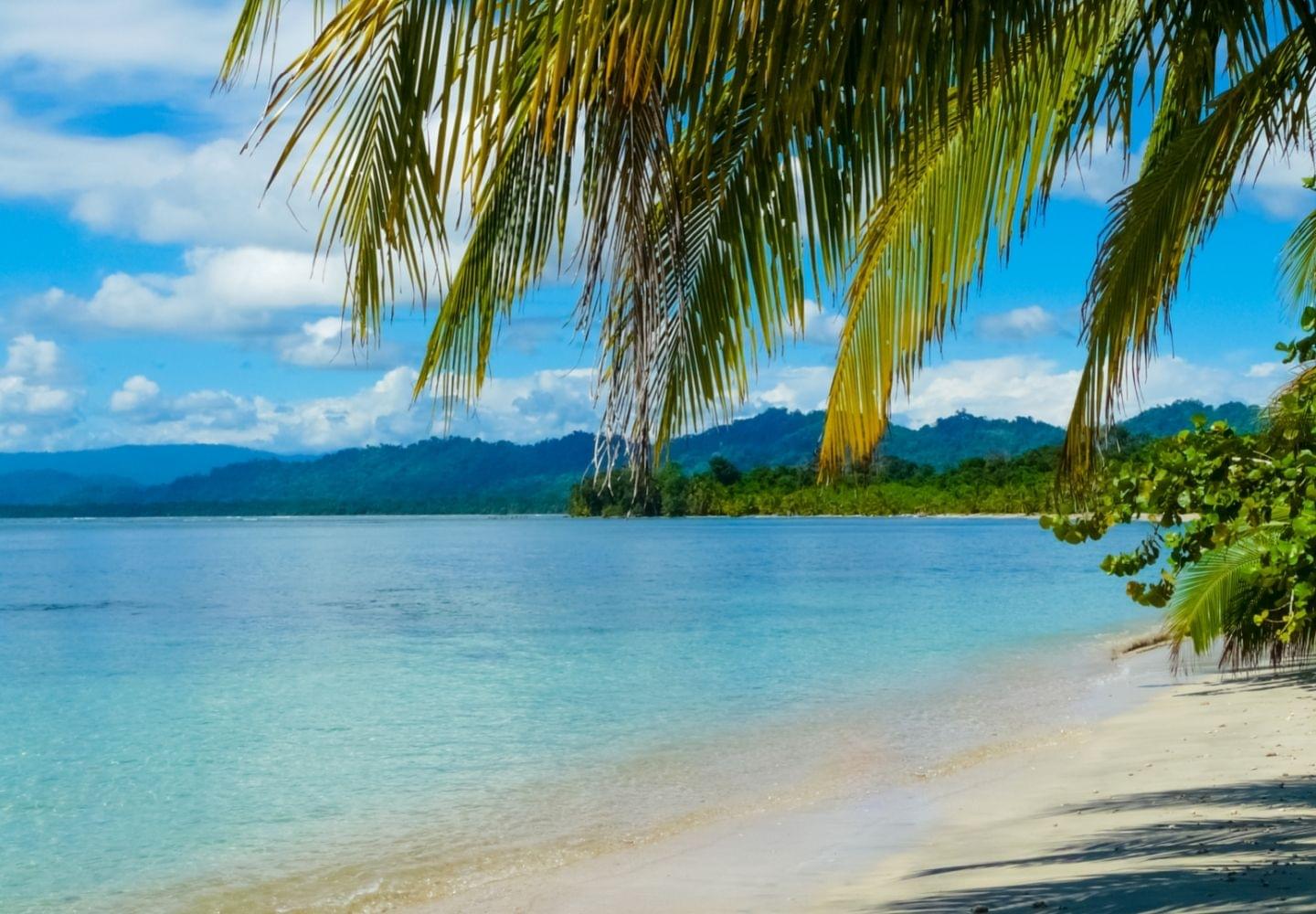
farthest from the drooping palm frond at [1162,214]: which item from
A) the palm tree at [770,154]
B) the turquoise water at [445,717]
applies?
the turquoise water at [445,717]

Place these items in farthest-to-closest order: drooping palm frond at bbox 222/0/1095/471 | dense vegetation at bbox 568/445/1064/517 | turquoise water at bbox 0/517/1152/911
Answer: dense vegetation at bbox 568/445/1064/517, turquoise water at bbox 0/517/1152/911, drooping palm frond at bbox 222/0/1095/471

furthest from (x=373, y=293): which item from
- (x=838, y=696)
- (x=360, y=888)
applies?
(x=838, y=696)

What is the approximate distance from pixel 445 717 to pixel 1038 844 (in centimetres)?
1103

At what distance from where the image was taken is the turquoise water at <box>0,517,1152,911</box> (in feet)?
32.2

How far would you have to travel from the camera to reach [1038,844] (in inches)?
277

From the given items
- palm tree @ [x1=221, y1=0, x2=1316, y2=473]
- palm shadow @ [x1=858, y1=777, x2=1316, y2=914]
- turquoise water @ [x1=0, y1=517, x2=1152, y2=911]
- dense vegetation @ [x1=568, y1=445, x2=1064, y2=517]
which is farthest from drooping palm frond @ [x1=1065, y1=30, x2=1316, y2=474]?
dense vegetation @ [x1=568, y1=445, x2=1064, y2=517]

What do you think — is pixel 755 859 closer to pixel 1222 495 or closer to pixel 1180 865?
pixel 1180 865

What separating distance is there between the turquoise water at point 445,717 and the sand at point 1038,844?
1063mm

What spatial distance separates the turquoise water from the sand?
1.06 m

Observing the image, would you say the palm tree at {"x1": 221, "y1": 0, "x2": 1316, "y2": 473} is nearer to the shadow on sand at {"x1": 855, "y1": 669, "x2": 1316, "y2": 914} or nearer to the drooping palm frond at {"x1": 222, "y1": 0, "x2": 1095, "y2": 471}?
the drooping palm frond at {"x1": 222, "y1": 0, "x2": 1095, "y2": 471}

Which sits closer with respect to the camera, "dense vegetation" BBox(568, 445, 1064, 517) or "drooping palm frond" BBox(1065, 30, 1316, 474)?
"drooping palm frond" BBox(1065, 30, 1316, 474)

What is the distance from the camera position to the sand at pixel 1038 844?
561 centimetres

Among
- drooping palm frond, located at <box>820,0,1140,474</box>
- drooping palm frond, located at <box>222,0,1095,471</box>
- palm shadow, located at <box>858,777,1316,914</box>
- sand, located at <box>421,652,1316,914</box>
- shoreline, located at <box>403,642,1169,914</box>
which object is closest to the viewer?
drooping palm frond, located at <box>222,0,1095,471</box>

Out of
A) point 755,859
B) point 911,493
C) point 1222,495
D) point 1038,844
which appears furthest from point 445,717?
point 911,493
